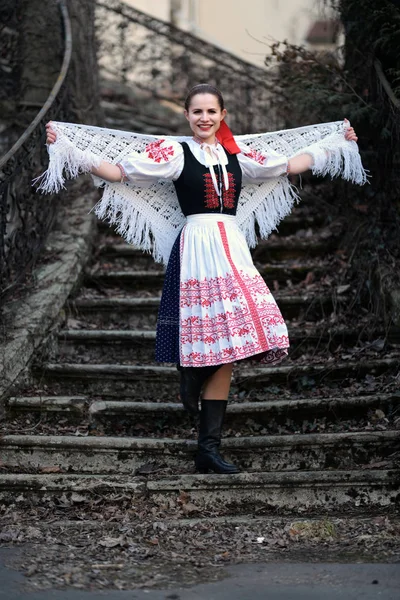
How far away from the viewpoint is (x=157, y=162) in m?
4.14

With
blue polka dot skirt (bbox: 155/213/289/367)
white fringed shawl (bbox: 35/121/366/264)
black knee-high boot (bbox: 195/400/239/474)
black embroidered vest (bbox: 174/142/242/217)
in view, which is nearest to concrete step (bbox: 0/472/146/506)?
black knee-high boot (bbox: 195/400/239/474)

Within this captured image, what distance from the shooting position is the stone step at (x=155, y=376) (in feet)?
16.3

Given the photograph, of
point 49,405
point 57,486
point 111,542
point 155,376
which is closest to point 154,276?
point 155,376

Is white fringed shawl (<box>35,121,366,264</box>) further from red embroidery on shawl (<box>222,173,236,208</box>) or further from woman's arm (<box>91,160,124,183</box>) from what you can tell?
red embroidery on shawl (<box>222,173,236,208</box>)

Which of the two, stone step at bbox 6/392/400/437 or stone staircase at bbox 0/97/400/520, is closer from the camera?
stone staircase at bbox 0/97/400/520

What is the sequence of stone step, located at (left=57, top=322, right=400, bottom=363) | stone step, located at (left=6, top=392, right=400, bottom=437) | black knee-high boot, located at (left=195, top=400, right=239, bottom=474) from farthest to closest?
stone step, located at (left=57, top=322, right=400, bottom=363)
stone step, located at (left=6, top=392, right=400, bottom=437)
black knee-high boot, located at (left=195, top=400, right=239, bottom=474)

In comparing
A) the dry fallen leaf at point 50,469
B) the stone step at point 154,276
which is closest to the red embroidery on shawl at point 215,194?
the dry fallen leaf at point 50,469

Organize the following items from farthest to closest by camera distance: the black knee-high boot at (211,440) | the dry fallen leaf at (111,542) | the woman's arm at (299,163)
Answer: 1. the woman's arm at (299,163)
2. the black knee-high boot at (211,440)
3. the dry fallen leaf at (111,542)

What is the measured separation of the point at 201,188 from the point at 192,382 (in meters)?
0.93

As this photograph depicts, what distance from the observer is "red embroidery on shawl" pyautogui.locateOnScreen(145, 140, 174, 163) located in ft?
13.6

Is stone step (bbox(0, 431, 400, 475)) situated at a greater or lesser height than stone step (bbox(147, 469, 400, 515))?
greater

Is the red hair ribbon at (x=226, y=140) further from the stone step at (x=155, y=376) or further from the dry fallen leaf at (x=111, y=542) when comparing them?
the dry fallen leaf at (x=111, y=542)

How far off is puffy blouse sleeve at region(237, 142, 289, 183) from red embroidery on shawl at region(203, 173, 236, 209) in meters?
0.17

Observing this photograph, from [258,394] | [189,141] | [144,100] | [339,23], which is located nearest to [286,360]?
[258,394]
